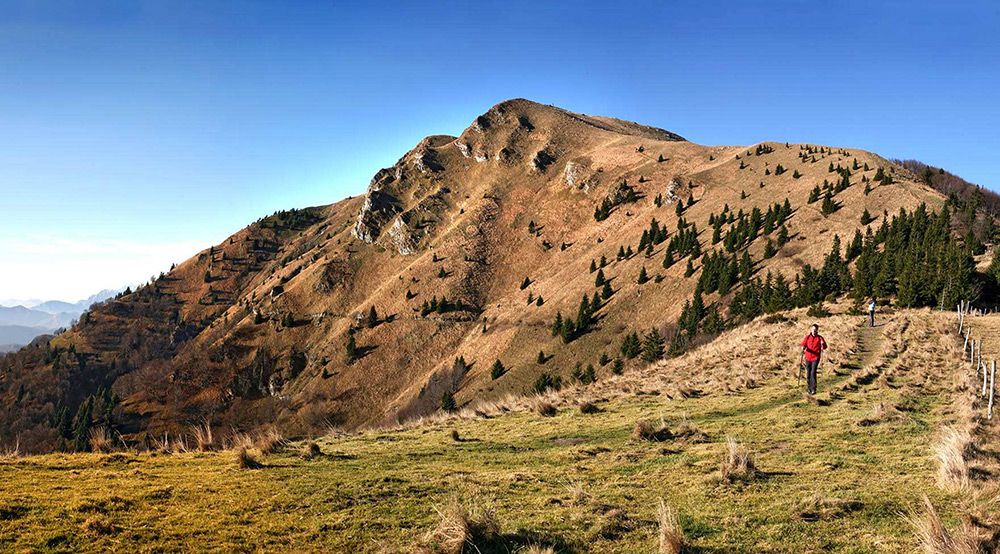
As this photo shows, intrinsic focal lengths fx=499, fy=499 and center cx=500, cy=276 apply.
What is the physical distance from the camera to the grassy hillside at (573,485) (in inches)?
272

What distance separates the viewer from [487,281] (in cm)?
11812

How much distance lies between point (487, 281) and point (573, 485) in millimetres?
108713

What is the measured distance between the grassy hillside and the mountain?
4147 cm

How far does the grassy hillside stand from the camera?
6.91m

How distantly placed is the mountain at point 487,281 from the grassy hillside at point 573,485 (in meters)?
41.5

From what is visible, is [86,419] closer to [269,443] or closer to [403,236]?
[403,236]

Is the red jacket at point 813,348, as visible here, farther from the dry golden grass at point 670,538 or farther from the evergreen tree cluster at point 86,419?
the evergreen tree cluster at point 86,419

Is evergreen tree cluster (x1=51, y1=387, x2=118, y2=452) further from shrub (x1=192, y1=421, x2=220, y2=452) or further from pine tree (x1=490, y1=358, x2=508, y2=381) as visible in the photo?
shrub (x1=192, y1=421, x2=220, y2=452)

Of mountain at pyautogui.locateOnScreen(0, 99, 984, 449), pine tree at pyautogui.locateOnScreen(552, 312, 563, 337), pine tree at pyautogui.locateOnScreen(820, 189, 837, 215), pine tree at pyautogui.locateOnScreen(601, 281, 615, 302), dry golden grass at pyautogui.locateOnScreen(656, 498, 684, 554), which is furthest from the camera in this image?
pine tree at pyautogui.locateOnScreen(601, 281, 615, 302)

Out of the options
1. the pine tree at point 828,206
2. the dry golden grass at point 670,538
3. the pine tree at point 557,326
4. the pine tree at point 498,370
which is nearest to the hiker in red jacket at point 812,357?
the dry golden grass at point 670,538

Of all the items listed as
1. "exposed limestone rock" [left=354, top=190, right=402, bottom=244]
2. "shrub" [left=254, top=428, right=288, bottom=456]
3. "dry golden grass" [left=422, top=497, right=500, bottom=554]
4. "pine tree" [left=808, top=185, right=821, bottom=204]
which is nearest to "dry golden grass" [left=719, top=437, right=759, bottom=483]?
"dry golden grass" [left=422, top=497, right=500, bottom=554]

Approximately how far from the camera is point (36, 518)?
23.9ft

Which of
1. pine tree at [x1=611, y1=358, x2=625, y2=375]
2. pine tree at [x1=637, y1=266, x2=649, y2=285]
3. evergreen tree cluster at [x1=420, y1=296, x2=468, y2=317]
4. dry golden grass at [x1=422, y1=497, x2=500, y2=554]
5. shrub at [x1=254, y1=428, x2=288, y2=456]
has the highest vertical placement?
pine tree at [x1=637, y1=266, x2=649, y2=285]

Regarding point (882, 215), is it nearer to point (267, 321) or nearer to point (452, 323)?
point (452, 323)
